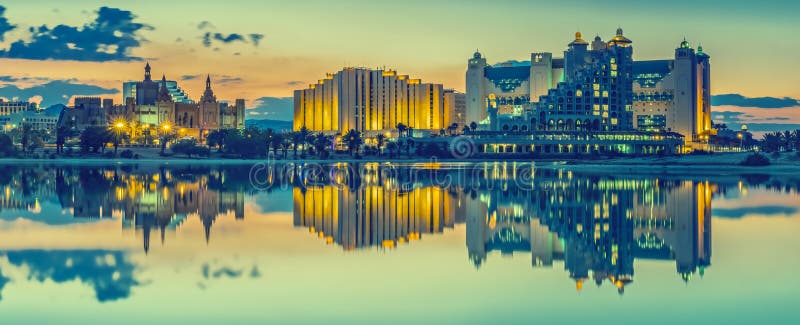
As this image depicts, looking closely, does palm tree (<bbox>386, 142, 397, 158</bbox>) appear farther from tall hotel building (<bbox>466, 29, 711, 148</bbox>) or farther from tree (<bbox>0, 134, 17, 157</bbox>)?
tree (<bbox>0, 134, 17, 157</bbox>)

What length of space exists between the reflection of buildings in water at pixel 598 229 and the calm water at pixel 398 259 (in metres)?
0.13

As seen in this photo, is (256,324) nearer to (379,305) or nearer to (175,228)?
(379,305)

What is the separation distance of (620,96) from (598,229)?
499 feet

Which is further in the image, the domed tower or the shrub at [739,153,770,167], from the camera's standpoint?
the domed tower

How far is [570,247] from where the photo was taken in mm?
31828

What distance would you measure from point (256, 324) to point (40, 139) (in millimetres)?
147884

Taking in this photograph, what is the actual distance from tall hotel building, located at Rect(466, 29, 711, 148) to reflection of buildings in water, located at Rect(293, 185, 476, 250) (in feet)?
388

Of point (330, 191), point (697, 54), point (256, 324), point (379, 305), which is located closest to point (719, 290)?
point (379, 305)

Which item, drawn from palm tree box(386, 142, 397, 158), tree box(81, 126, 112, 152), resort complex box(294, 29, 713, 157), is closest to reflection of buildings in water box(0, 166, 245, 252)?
tree box(81, 126, 112, 152)

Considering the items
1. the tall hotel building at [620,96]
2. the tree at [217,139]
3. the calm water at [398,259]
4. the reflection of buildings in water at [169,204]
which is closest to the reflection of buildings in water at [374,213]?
the calm water at [398,259]

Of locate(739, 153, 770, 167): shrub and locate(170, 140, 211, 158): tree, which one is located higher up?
locate(170, 140, 211, 158): tree

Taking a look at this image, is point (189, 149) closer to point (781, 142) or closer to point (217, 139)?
point (217, 139)

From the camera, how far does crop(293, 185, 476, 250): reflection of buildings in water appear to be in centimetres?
3522

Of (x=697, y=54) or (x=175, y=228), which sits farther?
(x=697, y=54)
